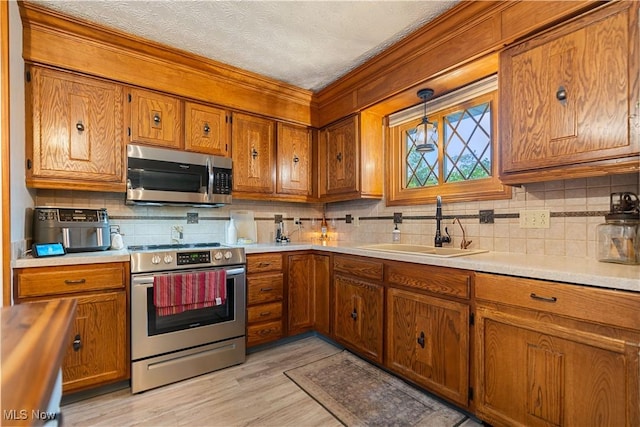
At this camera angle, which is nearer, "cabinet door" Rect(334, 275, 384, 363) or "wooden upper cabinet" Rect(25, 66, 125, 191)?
"wooden upper cabinet" Rect(25, 66, 125, 191)

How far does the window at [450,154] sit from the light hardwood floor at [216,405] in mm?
1568

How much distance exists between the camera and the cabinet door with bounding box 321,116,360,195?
285 centimetres

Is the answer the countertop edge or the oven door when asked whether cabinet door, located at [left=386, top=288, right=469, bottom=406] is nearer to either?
the oven door

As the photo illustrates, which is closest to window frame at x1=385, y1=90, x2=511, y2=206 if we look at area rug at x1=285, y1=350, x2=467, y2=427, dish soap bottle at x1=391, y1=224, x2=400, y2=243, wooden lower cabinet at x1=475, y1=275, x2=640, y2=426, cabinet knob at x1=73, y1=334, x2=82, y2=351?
dish soap bottle at x1=391, y1=224, x2=400, y2=243

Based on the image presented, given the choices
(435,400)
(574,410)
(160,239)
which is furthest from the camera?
(160,239)

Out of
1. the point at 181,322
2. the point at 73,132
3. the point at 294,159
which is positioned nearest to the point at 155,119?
the point at 73,132

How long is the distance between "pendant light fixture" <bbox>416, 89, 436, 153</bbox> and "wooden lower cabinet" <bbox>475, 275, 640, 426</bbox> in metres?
1.23

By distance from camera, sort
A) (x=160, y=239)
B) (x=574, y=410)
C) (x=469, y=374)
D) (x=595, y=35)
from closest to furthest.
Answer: (x=574, y=410) → (x=595, y=35) → (x=469, y=374) → (x=160, y=239)

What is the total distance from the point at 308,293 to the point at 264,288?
0.45 meters

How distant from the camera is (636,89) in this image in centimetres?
132

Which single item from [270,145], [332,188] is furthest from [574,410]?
[270,145]

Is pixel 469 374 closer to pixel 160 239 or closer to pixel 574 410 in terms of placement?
pixel 574 410

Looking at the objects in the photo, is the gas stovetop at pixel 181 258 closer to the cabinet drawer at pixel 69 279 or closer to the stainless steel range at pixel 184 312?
the stainless steel range at pixel 184 312

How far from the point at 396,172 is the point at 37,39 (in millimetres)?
2828
